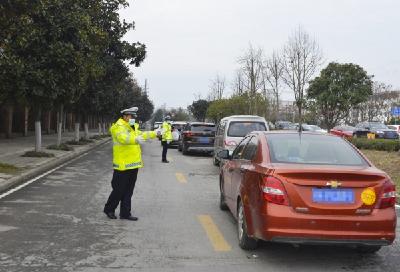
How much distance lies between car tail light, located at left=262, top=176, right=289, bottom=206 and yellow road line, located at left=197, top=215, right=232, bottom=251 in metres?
1.22

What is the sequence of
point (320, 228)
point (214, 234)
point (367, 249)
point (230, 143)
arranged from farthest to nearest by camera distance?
point (230, 143)
point (214, 234)
point (367, 249)
point (320, 228)

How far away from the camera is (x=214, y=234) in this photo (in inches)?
301

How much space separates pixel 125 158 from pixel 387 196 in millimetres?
4039

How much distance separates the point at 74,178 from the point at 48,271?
909 cm

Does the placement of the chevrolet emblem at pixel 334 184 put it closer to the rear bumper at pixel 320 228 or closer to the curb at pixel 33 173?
the rear bumper at pixel 320 228

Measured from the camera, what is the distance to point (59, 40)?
17.9 meters

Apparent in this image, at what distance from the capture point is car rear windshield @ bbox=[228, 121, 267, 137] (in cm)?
1689

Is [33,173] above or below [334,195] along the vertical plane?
below

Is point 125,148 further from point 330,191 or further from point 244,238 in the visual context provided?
point 330,191

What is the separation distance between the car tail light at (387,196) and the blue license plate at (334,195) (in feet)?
1.19

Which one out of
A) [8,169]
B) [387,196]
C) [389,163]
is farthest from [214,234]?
[389,163]

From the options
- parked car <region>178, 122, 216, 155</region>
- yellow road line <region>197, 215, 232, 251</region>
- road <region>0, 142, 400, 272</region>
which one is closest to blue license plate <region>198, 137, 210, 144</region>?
parked car <region>178, 122, 216, 155</region>

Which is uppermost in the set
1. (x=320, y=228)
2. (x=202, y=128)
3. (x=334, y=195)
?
(x=202, y=128)

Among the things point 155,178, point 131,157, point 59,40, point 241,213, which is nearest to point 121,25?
point 59,40
